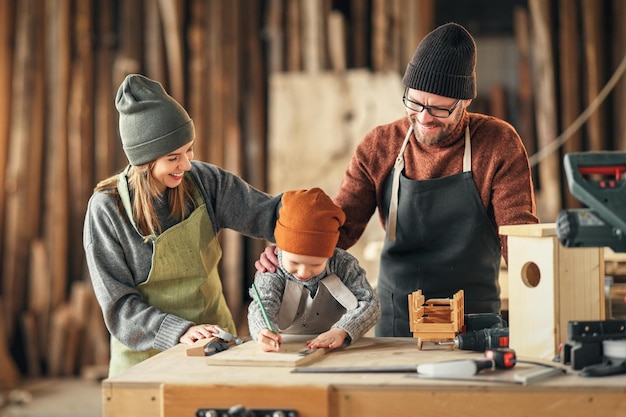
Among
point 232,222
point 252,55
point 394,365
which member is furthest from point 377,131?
point 252,55

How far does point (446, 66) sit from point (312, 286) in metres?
0.94

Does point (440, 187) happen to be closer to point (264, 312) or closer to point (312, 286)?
point (312, 286)

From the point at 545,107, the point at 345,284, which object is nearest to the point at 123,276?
the point at 345,284

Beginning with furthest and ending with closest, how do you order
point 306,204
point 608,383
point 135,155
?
point 135,155, point 306,204, point 608,383

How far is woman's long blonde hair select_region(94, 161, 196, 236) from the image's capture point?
3201mm

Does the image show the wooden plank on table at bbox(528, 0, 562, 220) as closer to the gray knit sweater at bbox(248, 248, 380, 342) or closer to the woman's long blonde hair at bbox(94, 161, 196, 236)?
the gray knit sweater at bbox(248, 248, 380, 342)

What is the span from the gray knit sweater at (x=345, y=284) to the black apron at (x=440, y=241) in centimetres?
50

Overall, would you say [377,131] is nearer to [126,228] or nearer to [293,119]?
[126,228]

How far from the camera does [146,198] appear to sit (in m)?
3.21

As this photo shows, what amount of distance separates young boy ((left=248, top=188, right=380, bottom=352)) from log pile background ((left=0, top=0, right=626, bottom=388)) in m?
3.84

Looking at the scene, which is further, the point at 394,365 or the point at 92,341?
the point at 92,341

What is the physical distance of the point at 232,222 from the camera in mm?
3477

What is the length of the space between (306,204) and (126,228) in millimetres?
652

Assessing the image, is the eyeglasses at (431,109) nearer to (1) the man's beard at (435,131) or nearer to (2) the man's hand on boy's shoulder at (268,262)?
(1) the man's beard at (435,131)
